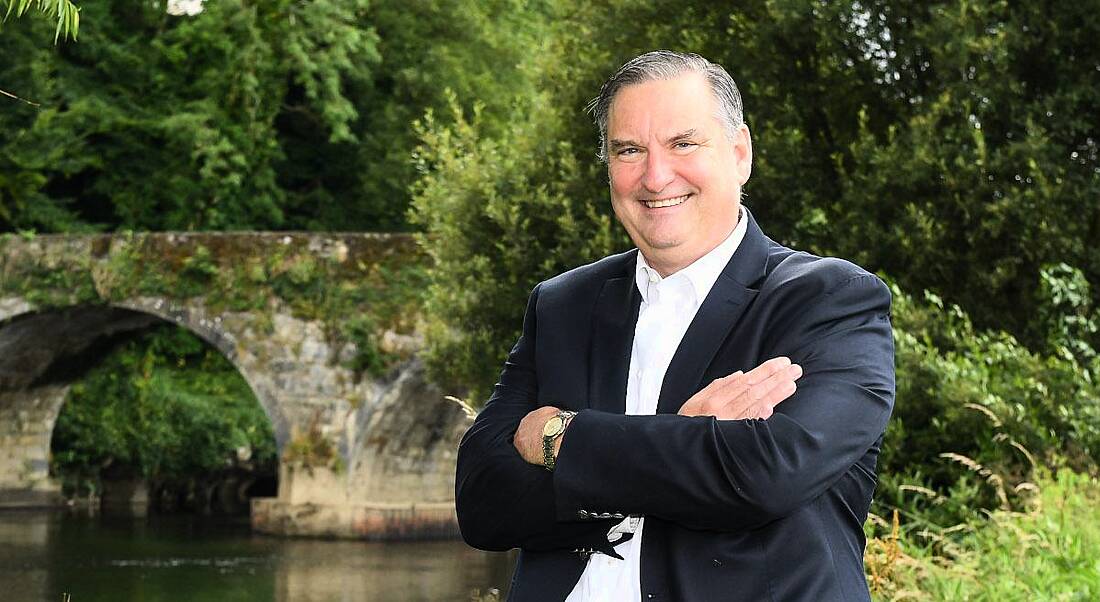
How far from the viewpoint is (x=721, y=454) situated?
204 centimetres

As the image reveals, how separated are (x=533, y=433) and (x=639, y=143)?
0.42 metres

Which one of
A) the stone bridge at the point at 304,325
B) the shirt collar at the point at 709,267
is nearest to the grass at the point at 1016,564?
the shirt collar at the point at 709,267

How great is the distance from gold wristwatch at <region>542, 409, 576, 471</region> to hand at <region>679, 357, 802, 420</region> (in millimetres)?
192

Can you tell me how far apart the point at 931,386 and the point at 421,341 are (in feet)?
38.3

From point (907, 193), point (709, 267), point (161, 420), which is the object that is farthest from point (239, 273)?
point (709, 267)

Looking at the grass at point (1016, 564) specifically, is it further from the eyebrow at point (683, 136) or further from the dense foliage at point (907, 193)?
the eyebrow at point (683, 136)

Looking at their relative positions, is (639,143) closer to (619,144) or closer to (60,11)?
(619,144)

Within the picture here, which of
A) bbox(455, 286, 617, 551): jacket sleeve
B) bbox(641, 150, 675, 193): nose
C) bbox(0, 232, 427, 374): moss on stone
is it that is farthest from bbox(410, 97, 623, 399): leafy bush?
bbox(641, 150, 675, 193): nose

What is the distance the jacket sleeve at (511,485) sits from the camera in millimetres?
2170

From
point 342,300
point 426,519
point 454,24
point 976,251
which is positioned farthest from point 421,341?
point 976,251

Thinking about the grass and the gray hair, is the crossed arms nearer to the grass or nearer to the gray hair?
the gray hair

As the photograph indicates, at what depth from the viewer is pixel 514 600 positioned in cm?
218

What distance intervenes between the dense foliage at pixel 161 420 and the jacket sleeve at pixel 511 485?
69.0ft

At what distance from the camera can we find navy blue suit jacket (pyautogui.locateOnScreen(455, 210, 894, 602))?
2014mm
